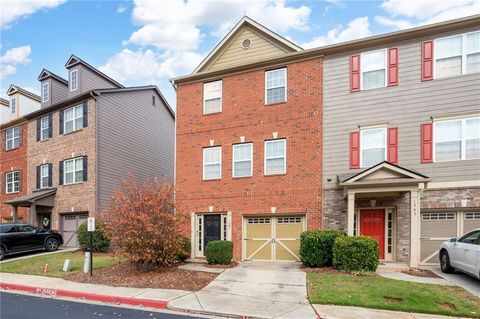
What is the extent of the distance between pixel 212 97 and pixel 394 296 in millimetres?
11794

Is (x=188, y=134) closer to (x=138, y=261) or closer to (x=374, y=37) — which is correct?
(x=138, y=261)

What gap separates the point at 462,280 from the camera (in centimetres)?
1041

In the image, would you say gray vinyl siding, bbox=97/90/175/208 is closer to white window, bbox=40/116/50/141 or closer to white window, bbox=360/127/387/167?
white window, bbox=40/116/50/141

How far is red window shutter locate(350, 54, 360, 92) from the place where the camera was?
46.8ft

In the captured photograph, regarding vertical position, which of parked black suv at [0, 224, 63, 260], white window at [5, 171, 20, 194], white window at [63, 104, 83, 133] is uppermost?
white window at [63, 104, 83, 133]

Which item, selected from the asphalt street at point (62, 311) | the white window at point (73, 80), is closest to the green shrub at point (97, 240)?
the asphalt street at point (62, 311)

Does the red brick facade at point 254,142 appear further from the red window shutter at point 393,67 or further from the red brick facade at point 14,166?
the red brick facade at point 14,166

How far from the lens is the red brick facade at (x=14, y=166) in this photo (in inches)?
941

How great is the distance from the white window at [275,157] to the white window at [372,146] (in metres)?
3.23

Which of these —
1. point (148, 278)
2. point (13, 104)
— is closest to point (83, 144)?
point (13, 104)

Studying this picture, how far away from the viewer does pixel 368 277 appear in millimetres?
10625

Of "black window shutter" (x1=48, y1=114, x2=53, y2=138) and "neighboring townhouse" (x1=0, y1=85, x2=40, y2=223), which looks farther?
"neighboring townhouse" (x1=0, y1=85, x2=40, y2=223)

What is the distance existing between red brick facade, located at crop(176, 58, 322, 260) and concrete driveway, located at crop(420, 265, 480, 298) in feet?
14.6

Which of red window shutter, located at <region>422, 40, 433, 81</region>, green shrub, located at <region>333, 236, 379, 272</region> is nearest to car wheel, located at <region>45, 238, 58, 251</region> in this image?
green shrub, located at <region>333, 236, 379, 272</region>
